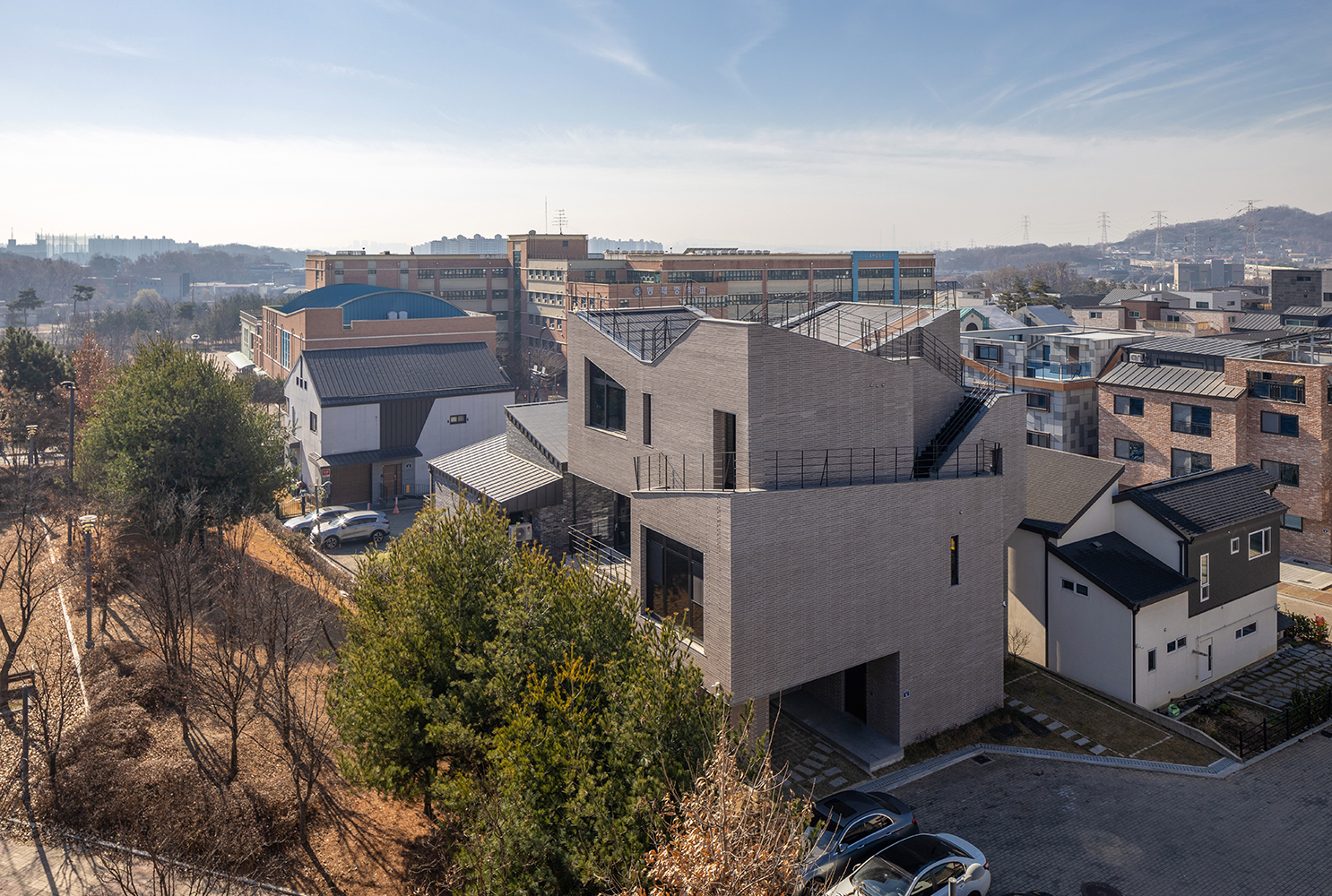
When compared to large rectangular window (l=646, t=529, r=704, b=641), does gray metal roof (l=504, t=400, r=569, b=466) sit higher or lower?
higher

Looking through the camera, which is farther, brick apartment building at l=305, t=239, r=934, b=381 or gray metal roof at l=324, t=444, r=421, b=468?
brick apartment building at l=305, t=239, r=934, b=381

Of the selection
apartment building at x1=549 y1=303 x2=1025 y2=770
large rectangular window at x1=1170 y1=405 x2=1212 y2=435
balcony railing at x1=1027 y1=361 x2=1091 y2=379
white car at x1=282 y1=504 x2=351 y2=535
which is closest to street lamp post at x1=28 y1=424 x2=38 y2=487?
white car at x1=282 y1=504 x2=351 y2=535

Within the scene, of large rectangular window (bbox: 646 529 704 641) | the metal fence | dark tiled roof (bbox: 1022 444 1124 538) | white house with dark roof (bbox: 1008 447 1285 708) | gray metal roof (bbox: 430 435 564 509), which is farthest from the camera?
gray metal roof (bbox: 430 435 564 509)

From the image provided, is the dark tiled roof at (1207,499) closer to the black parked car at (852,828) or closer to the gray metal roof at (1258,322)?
the black parked car at (852,828)

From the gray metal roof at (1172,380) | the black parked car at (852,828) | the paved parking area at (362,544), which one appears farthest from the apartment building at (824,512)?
the gray metal roof at (1172,380)

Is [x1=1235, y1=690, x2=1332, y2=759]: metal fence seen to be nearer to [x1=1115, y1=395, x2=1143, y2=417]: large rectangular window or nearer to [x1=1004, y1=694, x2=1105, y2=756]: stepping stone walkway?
[x1=1004, y1=694, x2=1105, y2=756]: stepping stone walkway

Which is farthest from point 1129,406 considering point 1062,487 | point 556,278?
point 556,278
